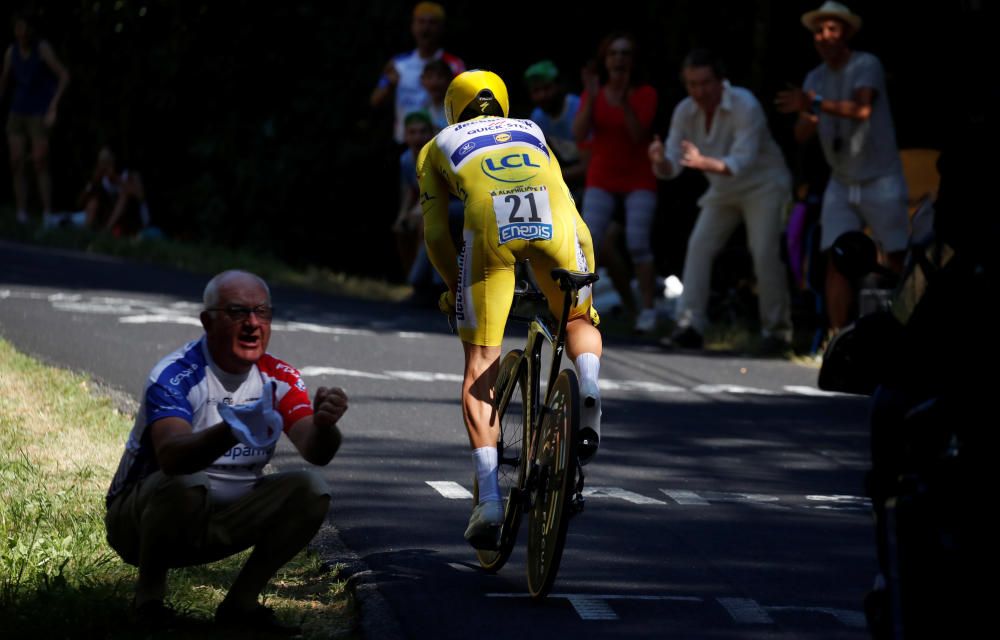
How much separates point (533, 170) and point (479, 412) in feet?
3.02

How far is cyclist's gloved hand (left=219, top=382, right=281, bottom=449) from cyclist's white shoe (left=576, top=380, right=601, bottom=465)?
1281 mm

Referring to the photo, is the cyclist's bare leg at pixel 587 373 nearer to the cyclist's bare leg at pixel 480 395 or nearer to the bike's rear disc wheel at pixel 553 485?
the bike's rear disc wheel at pixel 553 485

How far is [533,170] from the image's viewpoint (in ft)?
23.3

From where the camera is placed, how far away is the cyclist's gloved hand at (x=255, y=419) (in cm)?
544

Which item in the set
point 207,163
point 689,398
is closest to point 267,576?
point 689,398

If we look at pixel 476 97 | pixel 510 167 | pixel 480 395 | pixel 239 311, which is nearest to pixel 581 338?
pixel 480 395

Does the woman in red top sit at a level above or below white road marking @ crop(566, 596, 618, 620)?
above

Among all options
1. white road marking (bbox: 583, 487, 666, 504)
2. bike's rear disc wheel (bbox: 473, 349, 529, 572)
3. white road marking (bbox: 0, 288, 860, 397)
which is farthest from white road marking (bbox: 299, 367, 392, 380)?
bike's rear disc wheel (bbox: 473, 349, 529, 572)

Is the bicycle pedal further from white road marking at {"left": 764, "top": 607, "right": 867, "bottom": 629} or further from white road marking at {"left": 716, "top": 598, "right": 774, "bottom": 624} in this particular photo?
white road marking at {"left": 764, "top": 607, "right": 867, "bottom": 629}

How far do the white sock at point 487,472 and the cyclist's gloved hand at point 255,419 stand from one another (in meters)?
1.55

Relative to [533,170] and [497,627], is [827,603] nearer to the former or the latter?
[497,627]

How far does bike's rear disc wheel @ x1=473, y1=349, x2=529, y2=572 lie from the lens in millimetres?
6906

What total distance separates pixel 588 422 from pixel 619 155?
28.8 ft

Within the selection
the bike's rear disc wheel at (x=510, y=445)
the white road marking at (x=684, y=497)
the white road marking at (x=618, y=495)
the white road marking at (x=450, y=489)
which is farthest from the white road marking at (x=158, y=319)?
the bike's rear disc wheel at (x=510, y=445)
